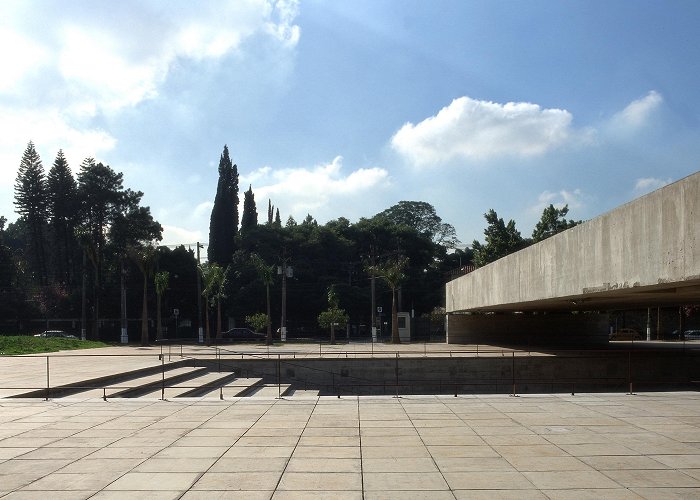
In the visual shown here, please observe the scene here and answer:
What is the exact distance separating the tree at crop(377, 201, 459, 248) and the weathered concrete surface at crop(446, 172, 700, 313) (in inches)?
2668

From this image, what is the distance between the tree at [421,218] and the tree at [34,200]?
46.2 meters

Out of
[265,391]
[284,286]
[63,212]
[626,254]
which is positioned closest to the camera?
[626,254]

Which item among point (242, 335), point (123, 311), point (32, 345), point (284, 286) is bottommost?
point (242, 335)

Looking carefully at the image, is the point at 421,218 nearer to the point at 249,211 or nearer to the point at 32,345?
the point at 249,211

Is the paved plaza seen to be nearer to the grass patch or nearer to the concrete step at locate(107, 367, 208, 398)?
the concrete step at locate(107, 367, 208, 398)

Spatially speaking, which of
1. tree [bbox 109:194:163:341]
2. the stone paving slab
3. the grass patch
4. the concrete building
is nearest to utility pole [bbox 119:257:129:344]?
tree [bbox 109:194:163:341]

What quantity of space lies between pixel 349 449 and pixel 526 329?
34847 millimetres

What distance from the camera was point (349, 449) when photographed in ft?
29.0

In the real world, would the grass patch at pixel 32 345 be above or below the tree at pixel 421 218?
below

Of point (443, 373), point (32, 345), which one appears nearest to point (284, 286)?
point (32, 345)

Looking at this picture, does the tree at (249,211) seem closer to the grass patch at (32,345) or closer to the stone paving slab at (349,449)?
the grass patch at (32,345)

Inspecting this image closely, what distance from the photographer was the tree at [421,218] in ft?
302

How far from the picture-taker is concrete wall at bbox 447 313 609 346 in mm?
41312

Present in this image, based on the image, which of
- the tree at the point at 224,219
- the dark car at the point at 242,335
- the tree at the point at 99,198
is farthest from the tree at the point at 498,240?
the tree at the point at 99,198
